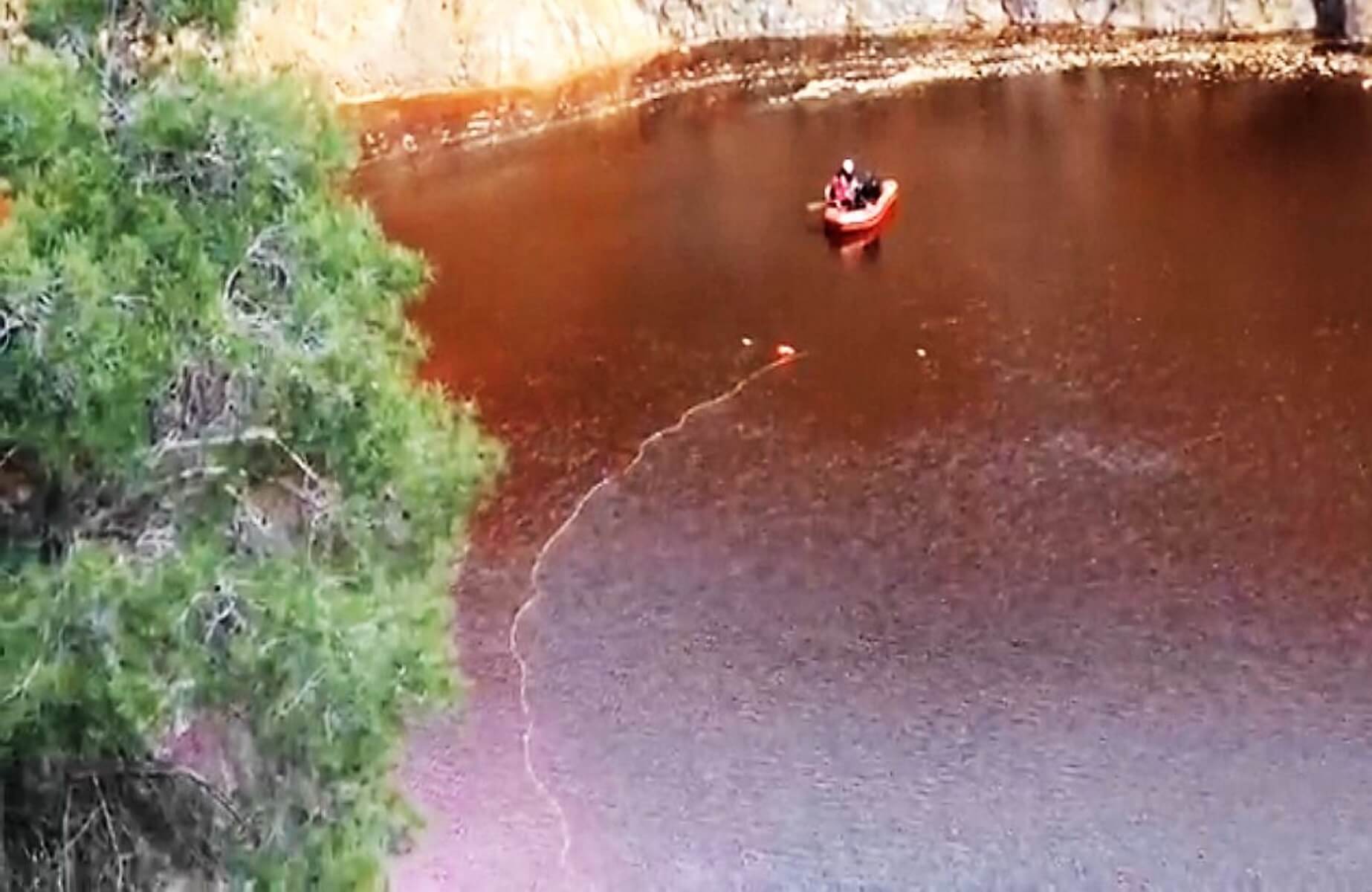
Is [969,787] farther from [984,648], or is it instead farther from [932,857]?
[984,648]

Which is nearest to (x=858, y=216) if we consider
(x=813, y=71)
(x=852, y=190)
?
(x=852, y=190)

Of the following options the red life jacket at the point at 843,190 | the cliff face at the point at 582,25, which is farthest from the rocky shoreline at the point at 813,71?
the red life jacket at the point at 843,190

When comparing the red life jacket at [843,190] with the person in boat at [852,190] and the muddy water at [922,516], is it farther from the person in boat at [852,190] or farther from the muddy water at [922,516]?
the muddy water at [922,516]

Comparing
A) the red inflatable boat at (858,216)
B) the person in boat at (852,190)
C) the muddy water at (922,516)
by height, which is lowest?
the muddy water at (922,516)

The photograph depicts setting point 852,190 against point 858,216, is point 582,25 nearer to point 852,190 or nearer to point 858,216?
point 852,190

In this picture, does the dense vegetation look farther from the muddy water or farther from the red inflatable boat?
the red inflatable boat

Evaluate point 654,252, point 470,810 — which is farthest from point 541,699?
point 654,252

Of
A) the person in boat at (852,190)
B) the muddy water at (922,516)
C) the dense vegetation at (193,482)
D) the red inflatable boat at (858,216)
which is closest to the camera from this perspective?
the dense vegetation at (193,482)
